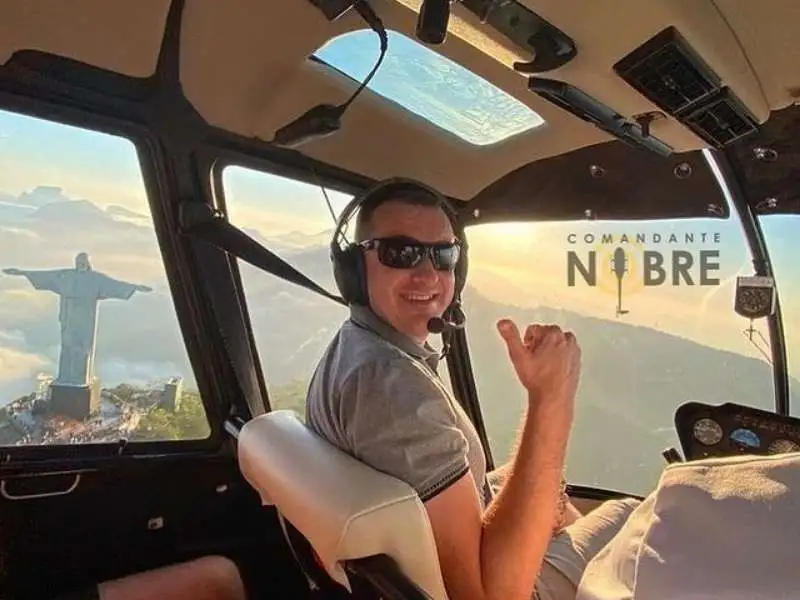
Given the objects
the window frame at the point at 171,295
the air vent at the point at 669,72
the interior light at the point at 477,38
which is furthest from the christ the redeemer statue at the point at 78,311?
the air vent at the point at 669,72

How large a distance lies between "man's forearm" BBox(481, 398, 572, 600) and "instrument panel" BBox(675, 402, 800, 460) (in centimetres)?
87

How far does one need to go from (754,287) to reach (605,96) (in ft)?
3.69

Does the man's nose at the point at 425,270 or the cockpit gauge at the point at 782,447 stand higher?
the man's nose at the point at 425,270

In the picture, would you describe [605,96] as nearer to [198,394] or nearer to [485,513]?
[485,513]

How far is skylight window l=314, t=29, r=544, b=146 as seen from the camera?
7.95 ft

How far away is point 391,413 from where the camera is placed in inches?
71.5

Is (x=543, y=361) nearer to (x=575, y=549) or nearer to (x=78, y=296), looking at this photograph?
(x=575, y=549)

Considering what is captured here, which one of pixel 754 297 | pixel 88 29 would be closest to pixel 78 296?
pixel 88 29

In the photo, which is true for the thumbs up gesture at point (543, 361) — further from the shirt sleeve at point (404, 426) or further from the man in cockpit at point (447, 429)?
the shirt sleeve at point (404, 426)

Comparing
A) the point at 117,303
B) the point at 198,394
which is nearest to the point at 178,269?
the point at 117,303

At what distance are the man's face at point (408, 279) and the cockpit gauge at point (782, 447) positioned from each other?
100 cm

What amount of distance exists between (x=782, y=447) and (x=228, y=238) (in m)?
1.69

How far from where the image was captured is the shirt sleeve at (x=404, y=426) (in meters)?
1.76

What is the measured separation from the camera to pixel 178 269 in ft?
8.66
